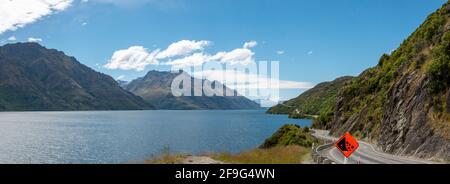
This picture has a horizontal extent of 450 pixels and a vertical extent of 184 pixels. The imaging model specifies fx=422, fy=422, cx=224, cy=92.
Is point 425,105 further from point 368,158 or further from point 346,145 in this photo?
point 346,145

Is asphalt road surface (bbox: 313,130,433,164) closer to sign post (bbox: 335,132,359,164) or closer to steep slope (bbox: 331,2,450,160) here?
steep slope (bbox: 331,2,450,160)

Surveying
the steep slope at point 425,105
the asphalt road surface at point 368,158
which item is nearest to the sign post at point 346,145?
the asphalt road surface at point 368,158

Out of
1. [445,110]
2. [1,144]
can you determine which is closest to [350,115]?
[445,110]

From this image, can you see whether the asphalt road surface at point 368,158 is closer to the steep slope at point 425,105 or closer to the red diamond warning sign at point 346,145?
the steep slope at point 425,105

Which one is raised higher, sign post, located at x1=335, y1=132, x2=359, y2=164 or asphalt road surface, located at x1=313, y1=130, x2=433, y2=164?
sign post, located at x1=335, y1=132, x2=359, y2=164

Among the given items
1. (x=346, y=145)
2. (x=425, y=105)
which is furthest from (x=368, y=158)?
(x=346, y=145)

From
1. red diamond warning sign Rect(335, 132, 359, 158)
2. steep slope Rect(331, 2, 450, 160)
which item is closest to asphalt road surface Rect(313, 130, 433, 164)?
steep slope Rect(331, 2, 450, 160)

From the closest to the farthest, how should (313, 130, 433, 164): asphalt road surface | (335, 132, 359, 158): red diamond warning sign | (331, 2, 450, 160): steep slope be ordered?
1. (335, 132, 359, 158): red diamond warning sign
2. (313, 130, 433, 164): asphalt road surface
3. (331, 2, 450, 160): steep slope

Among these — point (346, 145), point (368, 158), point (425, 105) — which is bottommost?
point (368, 158)

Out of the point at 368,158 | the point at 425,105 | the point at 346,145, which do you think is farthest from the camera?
the point at 425,105
